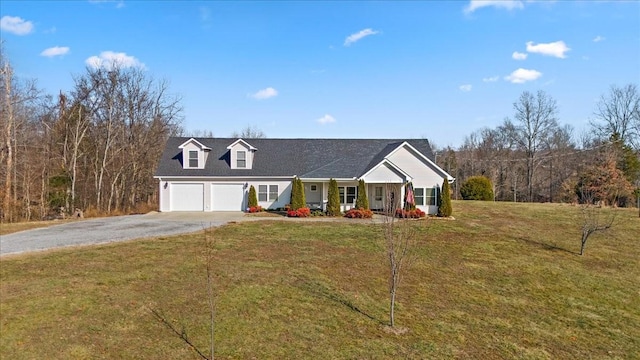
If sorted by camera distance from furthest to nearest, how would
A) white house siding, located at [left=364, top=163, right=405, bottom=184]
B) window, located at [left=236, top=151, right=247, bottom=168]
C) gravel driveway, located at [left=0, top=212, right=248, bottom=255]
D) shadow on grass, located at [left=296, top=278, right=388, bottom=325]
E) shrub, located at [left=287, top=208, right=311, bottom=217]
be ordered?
window, located at [left=236, top=151, right=247, bottom=168] → white house siding, located at [left=364, top=163, right=405, bottom=184] → shrub, located at [left=287, top=208, right=311, bottom=217] → gravel driveway, located at [left=0, top=212, right=248, bottom=255] → shadow on grass, located at [left=296, top=278, right=388, bottom=325]

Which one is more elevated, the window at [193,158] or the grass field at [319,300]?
the window at [193,158]

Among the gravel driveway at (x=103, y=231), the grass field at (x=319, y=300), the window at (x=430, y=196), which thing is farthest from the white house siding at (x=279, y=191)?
the grass field at (x=319, y=300)

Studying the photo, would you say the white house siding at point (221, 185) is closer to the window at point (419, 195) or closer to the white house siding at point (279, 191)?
the white house siding at point (279, 191)

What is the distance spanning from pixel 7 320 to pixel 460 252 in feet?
46.8

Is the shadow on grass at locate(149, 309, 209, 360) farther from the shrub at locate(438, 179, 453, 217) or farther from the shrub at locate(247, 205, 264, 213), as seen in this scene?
the shrub at locate(438, 179, 453, 217)

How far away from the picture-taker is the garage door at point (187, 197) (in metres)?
25.4

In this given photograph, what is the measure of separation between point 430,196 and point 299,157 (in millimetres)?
10195

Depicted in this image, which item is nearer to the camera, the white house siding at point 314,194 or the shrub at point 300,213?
the shrub at point 300,213

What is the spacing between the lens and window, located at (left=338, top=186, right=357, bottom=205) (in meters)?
24.5

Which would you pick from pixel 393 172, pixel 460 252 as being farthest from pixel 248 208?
pixel 460 252

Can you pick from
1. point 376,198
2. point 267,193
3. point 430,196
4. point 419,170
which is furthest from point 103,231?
point 430,196

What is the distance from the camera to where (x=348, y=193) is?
2455 cm

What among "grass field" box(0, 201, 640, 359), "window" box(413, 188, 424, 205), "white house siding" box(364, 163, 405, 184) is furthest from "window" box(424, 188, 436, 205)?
"grass field" box(0, 201, 640, 359)

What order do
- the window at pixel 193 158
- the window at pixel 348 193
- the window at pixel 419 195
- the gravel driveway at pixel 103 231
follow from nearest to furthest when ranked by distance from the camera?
the gravel driveway at pixel 103 231 < the window at pixel 419 195 < the window at pixel 348 193 < the window at pixel 193 158
